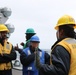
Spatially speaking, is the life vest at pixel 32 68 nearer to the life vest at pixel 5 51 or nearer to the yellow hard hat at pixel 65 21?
the life vest at pixel 5 51

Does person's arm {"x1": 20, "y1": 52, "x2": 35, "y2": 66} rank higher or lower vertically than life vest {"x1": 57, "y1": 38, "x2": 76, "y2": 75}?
lower

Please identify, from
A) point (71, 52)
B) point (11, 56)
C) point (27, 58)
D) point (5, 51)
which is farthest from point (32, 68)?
point (71, 52)

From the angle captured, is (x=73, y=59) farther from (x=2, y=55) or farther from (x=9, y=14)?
(x=9, y=14)

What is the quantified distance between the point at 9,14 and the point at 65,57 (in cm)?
670

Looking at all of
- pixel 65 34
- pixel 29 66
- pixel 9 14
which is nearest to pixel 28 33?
pixel 29 66

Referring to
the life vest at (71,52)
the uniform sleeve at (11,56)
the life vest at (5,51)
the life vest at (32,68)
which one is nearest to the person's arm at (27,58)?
the life vest at (32,68)

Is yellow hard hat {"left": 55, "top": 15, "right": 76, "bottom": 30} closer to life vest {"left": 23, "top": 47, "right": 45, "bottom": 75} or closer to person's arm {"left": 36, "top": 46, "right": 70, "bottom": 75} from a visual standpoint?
person's arm {"left": 36, "top": 46, "right": 70, "bottom": 75}

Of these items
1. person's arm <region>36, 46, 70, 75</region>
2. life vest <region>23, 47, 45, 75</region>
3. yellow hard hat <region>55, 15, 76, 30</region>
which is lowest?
life vest <region>23, 47, 45, 75</region>

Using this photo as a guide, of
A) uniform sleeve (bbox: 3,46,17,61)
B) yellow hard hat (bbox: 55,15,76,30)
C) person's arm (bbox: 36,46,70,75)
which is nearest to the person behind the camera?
person's arm (bbox: 36,46,70,75)

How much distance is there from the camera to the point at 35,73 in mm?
6559

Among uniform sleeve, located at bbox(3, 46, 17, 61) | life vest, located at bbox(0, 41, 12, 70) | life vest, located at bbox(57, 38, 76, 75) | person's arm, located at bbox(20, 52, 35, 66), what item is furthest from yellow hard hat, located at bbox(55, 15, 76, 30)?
life vest, located at bbox(0, 41, 12, 70)

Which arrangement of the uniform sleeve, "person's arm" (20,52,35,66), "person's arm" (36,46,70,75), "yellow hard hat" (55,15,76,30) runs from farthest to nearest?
1. the uniform sleeve
2. "person's arm" (20,52,35,66)
3. "yellow hard hat" (55,15,76,30)
4. "person's arm" (36,46,70,75)

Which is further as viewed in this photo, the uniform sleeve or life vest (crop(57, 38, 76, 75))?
the uniform sleeve

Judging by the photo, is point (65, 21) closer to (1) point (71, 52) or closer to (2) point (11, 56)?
(1) point (71, 52)
